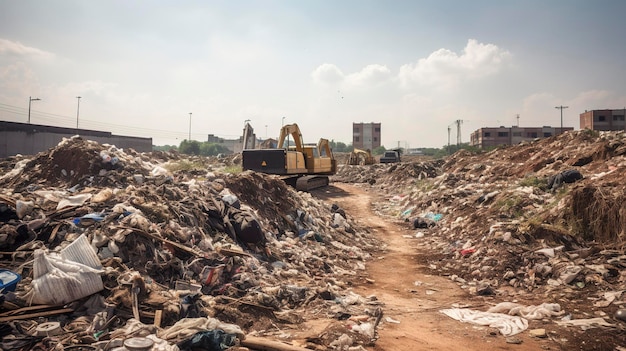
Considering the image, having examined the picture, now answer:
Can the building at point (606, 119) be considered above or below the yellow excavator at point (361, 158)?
above

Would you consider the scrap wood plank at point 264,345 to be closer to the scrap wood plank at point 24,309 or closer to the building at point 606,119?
the scrap wood plank at point 24,309

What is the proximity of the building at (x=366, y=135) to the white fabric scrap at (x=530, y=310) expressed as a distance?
268ft

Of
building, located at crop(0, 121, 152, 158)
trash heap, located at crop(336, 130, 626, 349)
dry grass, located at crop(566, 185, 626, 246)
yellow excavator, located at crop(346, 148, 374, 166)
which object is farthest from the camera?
yellow excavator, located at crop(346, 148, 374, 166)

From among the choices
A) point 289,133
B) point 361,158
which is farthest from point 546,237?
point 361,158

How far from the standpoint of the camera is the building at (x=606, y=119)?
201 feet

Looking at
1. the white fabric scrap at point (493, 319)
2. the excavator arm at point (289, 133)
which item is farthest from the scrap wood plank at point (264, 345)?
the excavator arm at point (289, 133)

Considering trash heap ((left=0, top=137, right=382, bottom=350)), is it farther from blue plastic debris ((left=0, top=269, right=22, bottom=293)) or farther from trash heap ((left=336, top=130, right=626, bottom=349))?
trash heap ((left=336, top=130, right=626, bottom=349))

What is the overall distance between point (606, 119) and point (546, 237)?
69.6 m

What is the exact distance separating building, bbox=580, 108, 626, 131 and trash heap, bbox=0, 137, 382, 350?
70026mm

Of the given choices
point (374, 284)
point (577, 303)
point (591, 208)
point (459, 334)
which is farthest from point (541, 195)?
point (459, 334)

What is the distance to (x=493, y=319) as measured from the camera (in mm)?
5125

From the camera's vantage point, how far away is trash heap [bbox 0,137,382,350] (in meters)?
3.91

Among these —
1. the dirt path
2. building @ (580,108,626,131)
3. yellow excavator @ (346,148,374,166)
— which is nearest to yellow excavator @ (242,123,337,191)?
the dirt path

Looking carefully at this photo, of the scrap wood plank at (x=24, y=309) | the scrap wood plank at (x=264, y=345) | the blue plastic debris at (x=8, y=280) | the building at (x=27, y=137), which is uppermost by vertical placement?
the building at (x=27, y=137)
